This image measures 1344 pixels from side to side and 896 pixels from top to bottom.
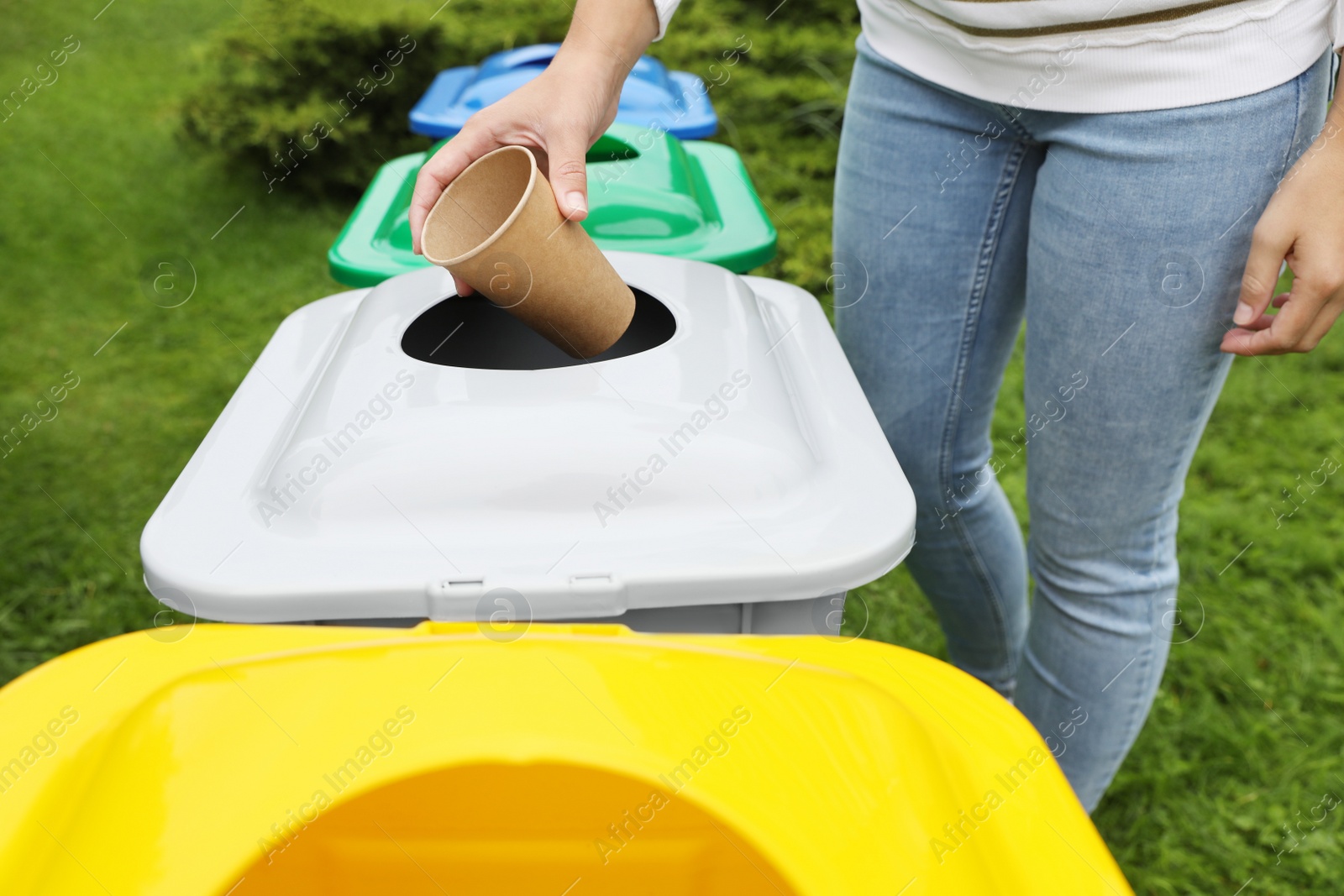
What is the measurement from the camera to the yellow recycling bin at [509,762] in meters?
0.61

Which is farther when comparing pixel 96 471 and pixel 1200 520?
pixel 96 471

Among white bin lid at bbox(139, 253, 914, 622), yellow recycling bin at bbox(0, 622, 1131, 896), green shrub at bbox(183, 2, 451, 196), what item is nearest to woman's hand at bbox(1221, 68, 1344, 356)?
white bin lid at bbox(139, 253, 914, 622)

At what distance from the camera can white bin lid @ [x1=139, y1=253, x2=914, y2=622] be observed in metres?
0.75

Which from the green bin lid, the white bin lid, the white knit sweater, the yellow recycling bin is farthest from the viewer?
the green bin lid

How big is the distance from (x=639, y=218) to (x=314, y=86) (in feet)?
9.68

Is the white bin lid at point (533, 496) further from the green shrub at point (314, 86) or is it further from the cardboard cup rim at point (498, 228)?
the green shrub at point (314, 86)

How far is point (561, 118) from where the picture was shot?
3.12 feet

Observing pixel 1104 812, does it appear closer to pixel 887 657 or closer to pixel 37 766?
pixel 887 657

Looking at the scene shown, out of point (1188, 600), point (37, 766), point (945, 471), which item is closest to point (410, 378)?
point (37, 766)

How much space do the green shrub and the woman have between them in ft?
10.0

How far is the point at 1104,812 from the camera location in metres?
1.70

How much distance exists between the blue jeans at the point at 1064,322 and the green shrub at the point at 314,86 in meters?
3.05

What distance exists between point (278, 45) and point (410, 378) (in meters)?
3.35

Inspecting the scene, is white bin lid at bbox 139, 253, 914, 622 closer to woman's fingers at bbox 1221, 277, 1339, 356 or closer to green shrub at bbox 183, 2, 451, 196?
woman's fingers at bbox 1221, 277, 1339, 356
